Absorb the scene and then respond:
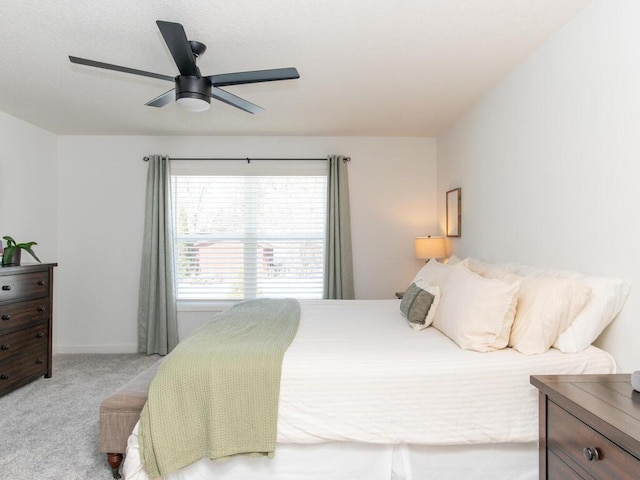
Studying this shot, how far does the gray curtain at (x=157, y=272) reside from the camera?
4.21m

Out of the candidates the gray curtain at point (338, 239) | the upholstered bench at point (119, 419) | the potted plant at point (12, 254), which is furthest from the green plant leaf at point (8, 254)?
the gray curtain at point (338, 239)

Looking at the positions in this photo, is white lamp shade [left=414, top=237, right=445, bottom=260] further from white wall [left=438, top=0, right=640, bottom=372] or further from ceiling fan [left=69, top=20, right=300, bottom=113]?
ceiling fan [left=69, top=20, right=300, bottom=113]

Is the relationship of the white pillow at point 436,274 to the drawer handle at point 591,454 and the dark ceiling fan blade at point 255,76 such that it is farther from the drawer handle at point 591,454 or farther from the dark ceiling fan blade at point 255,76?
the dark ceiling fan blade at point 255,76

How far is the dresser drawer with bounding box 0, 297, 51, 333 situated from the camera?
10.3 ft

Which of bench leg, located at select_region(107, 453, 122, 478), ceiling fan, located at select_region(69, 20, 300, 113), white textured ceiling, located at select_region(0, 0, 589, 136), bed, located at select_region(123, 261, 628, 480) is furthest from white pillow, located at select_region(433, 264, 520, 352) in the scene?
bench leg, located at select_region(107, 453, 122, 478)

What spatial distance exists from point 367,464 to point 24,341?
3.11m

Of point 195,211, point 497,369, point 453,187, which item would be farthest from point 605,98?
point 195,211

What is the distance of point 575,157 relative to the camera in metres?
2.10

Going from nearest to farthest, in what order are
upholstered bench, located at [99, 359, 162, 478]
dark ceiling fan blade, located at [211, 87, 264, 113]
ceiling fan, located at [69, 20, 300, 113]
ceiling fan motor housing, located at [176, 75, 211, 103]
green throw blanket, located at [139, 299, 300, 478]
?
green throw blanket, located at [139, 299, 300, 478]
upholstered bench, located at [99, 359, 162, 478]
ceiling fan, located at [69, 20, 300, 113]
ceiling fan motor housing, located at [176, 75, 211, 103]
dark ceiling fan blade, located at [211, 87, 264, 113]

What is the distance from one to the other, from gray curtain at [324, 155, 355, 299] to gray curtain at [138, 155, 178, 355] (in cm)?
171

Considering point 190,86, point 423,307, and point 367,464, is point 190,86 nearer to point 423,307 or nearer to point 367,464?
point 423,307

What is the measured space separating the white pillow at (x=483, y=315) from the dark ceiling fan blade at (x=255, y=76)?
154 centimetres

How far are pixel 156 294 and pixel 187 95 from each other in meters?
2.67

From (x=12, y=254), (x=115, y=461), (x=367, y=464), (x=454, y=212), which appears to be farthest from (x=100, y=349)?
(x=454, y=212)
